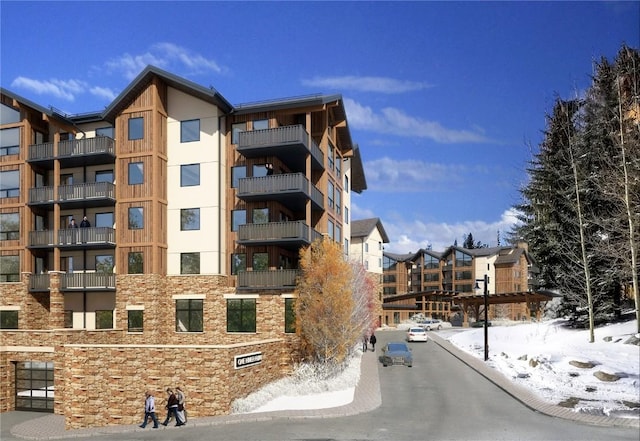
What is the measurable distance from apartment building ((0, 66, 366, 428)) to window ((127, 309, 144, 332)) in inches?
2.4

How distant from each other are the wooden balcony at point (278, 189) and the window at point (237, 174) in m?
1.61

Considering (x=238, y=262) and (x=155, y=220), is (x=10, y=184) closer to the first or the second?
(x=155, y=220)

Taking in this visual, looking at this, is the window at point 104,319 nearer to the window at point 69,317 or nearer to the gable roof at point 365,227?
the window at point 69,317

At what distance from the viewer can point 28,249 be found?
37688mm

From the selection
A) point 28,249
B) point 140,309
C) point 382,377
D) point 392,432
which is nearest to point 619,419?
point 392,432

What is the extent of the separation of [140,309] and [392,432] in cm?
2077

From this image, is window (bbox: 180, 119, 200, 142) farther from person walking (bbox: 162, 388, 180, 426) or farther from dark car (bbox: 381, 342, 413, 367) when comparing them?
dark car (bbox: 381, 342, 413, 367)

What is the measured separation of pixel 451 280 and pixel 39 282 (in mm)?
77549

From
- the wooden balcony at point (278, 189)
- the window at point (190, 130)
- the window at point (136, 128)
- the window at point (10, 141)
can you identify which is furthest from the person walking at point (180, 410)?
the window at point (10, 141)

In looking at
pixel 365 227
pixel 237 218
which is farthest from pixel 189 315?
pixel 365 227

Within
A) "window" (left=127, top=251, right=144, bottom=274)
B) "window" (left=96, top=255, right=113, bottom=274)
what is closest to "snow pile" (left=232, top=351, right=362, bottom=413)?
"window" (left=127, top=251, right=144, bottom=274)

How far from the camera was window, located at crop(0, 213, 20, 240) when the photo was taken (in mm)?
38219

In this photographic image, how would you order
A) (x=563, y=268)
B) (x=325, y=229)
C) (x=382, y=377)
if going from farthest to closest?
(x=563, y=268)
(x=325, y=229)
(x=382, y=377)

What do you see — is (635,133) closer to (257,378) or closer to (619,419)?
(619,419)
